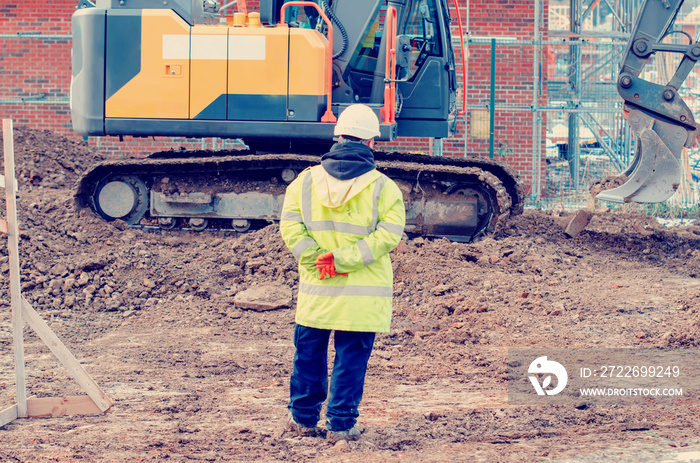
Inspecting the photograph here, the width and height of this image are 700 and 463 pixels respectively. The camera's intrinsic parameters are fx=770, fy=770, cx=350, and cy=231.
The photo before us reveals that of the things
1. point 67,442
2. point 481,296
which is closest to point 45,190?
point 481,296

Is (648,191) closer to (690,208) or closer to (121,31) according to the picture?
(690,208)

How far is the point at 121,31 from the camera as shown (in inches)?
335

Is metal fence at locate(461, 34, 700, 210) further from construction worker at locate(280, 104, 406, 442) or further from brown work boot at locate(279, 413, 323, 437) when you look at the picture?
brown work boot at locate(279, 413, 323, 437)

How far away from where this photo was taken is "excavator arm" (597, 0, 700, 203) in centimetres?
828

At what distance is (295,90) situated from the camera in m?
8.37

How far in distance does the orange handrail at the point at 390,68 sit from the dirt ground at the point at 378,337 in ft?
5.01

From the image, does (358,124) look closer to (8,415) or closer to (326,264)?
(326,264)

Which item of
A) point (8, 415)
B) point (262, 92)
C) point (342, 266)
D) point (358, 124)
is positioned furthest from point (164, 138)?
point (342, 266)

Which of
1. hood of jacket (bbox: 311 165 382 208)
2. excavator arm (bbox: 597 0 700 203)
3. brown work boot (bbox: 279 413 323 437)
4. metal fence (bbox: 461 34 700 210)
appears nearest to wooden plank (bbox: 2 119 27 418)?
brown work boot (bbox: 279 413 323 437)

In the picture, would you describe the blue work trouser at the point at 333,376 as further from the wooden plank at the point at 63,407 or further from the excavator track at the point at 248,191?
the excavator track at the point at 248,191

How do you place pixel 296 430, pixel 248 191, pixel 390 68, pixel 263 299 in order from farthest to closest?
pixel 248 191, pixel 390 68, pixel 263 299, pixel 296 430

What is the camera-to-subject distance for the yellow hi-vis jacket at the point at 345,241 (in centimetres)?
374

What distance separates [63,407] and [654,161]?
259 inches

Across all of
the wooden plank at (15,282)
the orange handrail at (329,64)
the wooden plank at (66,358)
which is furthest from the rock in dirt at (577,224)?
the wooden plank at (15,282)
